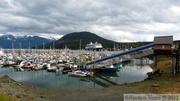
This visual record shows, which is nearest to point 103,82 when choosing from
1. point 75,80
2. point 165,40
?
point 75,80

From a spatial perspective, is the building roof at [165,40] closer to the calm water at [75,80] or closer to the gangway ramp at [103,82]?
the calm water at [75,80]

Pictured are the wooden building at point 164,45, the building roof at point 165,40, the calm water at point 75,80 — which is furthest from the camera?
the calm water at point 75,80

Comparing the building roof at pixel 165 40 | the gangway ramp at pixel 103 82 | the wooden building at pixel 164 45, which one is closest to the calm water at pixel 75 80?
the gangway ramp at pixel 103 82

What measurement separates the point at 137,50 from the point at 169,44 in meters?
18.3

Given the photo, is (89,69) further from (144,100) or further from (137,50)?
(144,100)

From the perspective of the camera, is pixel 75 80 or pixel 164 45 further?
pixel 75 80

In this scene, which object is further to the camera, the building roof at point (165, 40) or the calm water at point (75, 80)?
the calm water at point (75, 80)

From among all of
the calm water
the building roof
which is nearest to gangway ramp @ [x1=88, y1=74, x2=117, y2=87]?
the calm water

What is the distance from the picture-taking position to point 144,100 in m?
27.0

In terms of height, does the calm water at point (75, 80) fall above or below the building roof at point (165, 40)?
below

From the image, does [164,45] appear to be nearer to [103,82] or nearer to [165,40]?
[165,40]

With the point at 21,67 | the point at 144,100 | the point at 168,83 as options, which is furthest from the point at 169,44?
the point at 21,67

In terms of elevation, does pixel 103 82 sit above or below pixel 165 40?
below

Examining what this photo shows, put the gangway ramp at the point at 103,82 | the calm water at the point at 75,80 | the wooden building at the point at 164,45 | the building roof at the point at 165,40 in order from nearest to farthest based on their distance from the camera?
the wooden building at the point at 164,45
the building roof at the point at 165,40
the calm water at the point at 75,80
the gangway ramp at the point at 103,82
